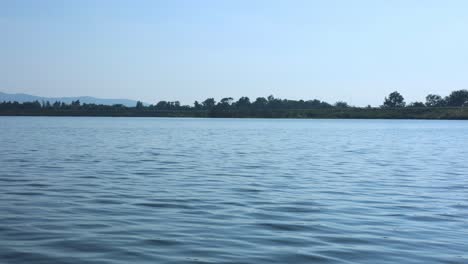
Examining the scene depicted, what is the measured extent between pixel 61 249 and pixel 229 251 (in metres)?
3.24

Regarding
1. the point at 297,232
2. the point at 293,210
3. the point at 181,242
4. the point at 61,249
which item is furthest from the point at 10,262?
the point at 293,210

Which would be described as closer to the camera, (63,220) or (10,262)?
(10,262)

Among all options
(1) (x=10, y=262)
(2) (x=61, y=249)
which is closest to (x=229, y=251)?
(2) (x=61, y=249)

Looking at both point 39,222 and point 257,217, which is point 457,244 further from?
point 39,222

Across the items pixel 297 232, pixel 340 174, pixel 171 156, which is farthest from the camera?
pixel 171 156

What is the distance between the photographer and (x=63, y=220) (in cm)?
1346

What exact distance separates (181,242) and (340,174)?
15438mm

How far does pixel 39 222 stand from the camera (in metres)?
13.1

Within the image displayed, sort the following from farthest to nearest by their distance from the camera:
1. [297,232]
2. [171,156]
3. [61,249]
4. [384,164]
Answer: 1. [171,156]
2. [384,164]
3. [297,232]
4. [61,249]

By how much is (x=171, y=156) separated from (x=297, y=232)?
23.1 metres

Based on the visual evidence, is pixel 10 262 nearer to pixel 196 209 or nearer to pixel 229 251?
pixel 229 251

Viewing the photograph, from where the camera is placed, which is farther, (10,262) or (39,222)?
(39,222)

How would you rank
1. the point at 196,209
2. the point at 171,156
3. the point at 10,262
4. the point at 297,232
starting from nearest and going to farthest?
1. the point at 10,262
2. the point at 297,232
3. the point at 196,209
4. the point at 171,156

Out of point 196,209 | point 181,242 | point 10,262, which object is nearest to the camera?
point 10,262
